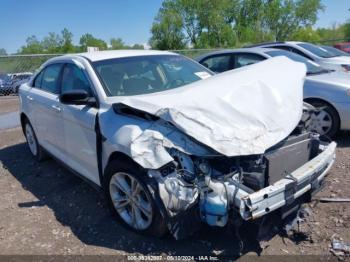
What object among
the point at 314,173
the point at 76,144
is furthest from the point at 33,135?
the point at 314,173

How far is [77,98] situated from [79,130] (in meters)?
0.41

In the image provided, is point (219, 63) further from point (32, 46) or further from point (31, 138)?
point (32, 46)

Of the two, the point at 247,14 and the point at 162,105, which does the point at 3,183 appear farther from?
the point at 247,14

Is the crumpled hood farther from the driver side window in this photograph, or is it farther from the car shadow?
the car shadow

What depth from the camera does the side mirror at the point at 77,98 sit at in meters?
3.43

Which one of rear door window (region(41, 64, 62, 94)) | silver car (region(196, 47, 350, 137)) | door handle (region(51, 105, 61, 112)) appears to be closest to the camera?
door handle (region(51, 105, 61, 112))

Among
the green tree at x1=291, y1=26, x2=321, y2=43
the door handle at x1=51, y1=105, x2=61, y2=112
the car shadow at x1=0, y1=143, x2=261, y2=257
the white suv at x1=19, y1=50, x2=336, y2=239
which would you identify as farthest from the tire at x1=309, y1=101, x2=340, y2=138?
the green tree at x1=291, y1=26, x2=321, y2=43

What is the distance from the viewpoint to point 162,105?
2.90 m

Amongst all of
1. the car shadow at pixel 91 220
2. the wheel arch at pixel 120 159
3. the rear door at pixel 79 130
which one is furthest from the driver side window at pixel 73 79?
the car shadow at pixel 91 220

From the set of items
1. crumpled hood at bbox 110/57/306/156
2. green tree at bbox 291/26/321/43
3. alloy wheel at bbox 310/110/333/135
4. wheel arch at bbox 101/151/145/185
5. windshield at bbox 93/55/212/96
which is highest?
green tree at bbox 291/26/321/43

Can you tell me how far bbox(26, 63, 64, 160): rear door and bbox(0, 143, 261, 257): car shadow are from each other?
0.43 m

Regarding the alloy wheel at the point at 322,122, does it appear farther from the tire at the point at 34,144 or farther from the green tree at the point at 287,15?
the green tree at the point at 287,15

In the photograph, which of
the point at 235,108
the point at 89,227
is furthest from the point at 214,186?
the point at 89,227

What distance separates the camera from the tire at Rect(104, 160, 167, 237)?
292 centimetres
